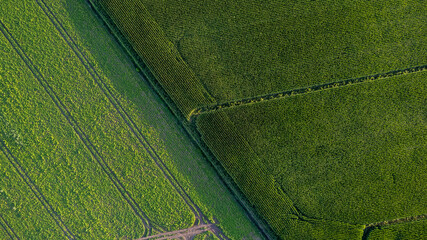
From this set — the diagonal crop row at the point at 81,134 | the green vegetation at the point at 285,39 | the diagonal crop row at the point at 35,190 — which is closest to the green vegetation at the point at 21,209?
the diagonal crop row at the point at 35,190

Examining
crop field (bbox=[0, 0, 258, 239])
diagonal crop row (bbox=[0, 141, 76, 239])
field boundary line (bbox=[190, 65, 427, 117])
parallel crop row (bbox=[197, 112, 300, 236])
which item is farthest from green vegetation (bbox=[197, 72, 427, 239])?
diagonal crop row (bbox=[0, 141, 76, 239])

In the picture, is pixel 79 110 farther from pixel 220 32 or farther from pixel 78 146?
pixel 220 32

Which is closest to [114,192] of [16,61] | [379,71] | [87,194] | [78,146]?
[87,194]

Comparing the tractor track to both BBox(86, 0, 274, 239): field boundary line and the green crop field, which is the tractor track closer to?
the green crop field

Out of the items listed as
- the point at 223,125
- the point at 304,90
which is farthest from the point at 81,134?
the point at 304,90

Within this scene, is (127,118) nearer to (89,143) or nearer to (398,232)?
(89,143)

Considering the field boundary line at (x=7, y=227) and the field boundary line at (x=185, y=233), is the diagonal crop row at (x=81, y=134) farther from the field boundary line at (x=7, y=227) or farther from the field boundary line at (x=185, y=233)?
the field boundary line at (x=7, y=227)
